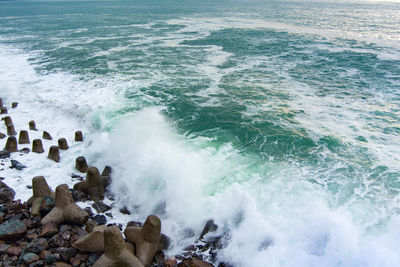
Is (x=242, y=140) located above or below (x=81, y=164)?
below

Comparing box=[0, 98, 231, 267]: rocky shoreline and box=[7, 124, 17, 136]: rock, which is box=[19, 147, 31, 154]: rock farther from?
box=[0, 98, 231, 267]: rocky shoreline

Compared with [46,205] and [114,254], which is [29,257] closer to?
[46,205]

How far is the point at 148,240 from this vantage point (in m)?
5.24

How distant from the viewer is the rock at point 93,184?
6.89 metres

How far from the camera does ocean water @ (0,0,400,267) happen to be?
19.9ft

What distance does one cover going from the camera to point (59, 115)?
39.1 feet

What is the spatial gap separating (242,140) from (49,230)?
6.53 m

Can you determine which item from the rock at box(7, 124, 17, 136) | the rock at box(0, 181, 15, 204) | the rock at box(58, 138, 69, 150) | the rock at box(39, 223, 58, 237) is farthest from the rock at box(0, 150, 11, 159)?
the rock at box(39, 223, 58, 237)

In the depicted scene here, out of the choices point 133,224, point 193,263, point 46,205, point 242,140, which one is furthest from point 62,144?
point 193,263

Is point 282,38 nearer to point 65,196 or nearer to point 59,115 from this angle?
point 59,115

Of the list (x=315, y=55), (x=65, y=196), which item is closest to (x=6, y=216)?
(x=65, y=196)

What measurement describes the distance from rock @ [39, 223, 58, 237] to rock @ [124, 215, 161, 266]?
1705 millimetres

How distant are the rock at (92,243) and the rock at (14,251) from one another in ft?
3.28

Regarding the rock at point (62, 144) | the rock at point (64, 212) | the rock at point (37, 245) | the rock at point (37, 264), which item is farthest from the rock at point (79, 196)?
the rock at point (62, 144)
